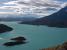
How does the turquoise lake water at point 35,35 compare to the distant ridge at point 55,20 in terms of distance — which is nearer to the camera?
the turquoise lake water at point 35,35

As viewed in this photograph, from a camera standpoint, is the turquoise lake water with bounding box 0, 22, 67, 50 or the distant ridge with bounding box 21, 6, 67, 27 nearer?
the turquoise lake water with bounding box 0, 22, 67, 50

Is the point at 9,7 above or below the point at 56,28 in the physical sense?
above

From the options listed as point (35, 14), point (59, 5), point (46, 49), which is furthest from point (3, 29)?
point (59, 5)

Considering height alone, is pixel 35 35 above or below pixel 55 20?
below

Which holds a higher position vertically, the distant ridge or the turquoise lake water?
the distant ridge

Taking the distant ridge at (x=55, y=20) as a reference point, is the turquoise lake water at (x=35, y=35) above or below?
below

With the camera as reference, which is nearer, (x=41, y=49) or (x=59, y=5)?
(x=41, y=49)

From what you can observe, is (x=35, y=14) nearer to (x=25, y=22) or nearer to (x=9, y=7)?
(x=25, y=22)

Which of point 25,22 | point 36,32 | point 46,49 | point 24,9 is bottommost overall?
point 46,49
